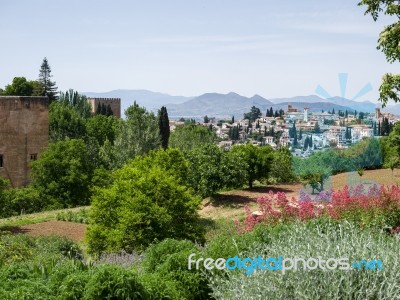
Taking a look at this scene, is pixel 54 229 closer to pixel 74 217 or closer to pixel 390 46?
pixel 74 217

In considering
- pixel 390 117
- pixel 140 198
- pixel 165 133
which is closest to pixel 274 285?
pixel 140 198

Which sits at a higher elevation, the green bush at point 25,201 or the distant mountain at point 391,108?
the distant mountain at point 391,108

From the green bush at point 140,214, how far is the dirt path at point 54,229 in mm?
5031

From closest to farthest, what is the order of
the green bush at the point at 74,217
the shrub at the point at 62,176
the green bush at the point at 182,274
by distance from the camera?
1. the green bush at the point at 182,274
2. the green bush at the point at 74,217
3. the shrub at the point at 62,176

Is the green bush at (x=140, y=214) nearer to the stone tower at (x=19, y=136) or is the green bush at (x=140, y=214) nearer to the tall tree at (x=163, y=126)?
the stone tower at (x=19, y=136)

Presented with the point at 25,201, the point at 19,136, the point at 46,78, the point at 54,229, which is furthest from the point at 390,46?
the point at 46,78

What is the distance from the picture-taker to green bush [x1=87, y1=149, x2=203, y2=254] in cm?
1133

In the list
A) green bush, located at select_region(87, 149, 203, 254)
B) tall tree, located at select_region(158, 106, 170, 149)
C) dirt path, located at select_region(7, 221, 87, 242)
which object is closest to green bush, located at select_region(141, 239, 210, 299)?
green bush, located at select_region(87, 149, 203, 254)

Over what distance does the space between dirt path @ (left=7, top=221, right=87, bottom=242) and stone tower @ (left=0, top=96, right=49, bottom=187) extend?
14.5 m

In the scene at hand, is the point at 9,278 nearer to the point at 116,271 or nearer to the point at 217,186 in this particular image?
the point at 116,271

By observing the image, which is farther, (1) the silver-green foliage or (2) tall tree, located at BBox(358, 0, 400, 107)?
(2) tall tree, located at BBox(358, 0, 400, 107)

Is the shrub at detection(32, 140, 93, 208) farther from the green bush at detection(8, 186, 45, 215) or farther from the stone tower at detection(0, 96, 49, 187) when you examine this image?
the stone tower at detection(0, 96, 49, 187)

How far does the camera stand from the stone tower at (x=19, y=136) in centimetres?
3341

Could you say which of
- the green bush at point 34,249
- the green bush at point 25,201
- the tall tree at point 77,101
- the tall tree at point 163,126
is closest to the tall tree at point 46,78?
the tall tree at point 77,101
